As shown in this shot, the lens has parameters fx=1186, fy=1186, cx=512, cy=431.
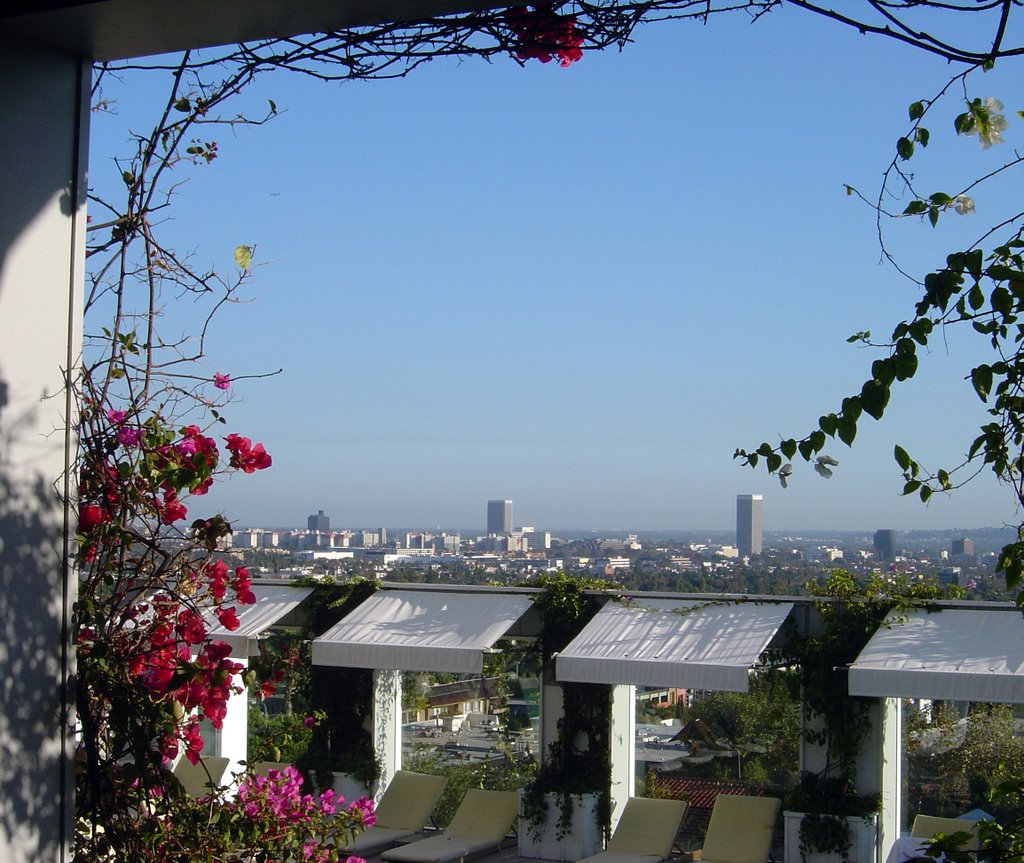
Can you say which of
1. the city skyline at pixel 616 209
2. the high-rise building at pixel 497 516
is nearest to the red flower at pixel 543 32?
the city skyline at pixel 616 209

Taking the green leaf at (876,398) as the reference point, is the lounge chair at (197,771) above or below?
below

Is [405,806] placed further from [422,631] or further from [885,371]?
[885,371]

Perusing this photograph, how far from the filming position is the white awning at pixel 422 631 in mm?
12709

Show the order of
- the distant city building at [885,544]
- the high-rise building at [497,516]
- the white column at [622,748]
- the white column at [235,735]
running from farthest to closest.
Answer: the high-rise building at [497,516]
the distant city building at [885,544]
the white column at [235,735]
the white column at [622,748]

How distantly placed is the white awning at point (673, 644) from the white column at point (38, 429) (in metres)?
9.55

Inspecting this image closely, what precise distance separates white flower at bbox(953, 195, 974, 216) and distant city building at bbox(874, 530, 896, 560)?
1321cm

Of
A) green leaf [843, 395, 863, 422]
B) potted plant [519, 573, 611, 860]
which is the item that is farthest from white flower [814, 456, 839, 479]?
potted plant [519, 573, 611, 860]

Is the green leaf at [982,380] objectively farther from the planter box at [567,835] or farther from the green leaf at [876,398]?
the planter box at [567,835]

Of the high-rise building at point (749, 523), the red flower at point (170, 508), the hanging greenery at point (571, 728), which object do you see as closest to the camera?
the red flower at point (170, 508)

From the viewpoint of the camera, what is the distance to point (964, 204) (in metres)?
2.08

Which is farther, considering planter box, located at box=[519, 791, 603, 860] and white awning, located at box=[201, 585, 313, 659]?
white awning, located at box=[201, 585, 313, 659]

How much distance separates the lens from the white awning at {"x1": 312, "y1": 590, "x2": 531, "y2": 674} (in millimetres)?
12709

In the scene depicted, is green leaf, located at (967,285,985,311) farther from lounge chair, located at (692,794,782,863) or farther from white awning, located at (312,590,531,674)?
white awning, located at (312,590,531,674)

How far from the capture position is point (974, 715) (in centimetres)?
1226
